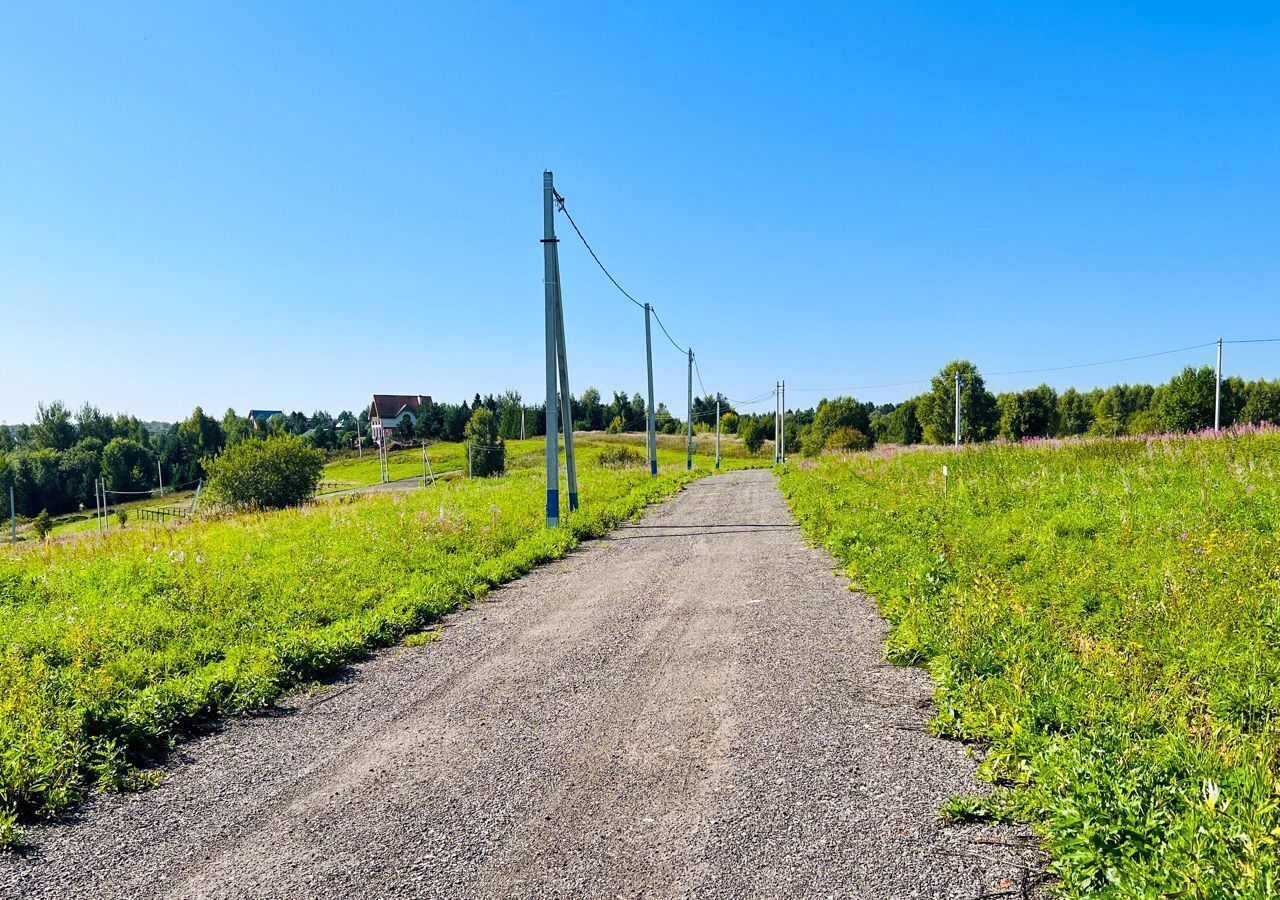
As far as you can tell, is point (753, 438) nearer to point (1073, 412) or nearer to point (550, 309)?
point (1073, 412)

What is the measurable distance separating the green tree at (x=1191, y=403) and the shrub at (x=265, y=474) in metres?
60.1

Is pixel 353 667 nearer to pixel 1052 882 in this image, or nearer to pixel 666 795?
pixel 666 795

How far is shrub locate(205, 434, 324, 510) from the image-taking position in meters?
34.0

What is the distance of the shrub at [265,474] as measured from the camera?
34.0m

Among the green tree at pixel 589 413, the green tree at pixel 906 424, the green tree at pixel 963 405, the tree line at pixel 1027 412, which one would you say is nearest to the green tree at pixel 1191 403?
the tree line at pixel 1027 412

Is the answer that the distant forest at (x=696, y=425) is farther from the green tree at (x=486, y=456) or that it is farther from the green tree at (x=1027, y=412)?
the green tree at (x=486, y=456)

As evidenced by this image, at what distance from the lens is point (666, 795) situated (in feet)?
13.1

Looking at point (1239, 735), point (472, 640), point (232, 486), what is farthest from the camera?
point (232, 486)

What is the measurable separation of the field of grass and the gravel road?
12.8 inches

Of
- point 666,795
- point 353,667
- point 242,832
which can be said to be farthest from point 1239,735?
point 353,667

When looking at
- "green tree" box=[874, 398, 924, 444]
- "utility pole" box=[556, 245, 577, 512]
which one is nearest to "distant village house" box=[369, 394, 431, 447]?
"green tree" box=[874, 398, 924, 444]

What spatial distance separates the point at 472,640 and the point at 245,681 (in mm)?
2128

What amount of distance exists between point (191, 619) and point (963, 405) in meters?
78.4

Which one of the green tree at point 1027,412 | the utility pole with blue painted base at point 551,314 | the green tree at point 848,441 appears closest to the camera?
the utility pole with blue painted base at point 551,314
